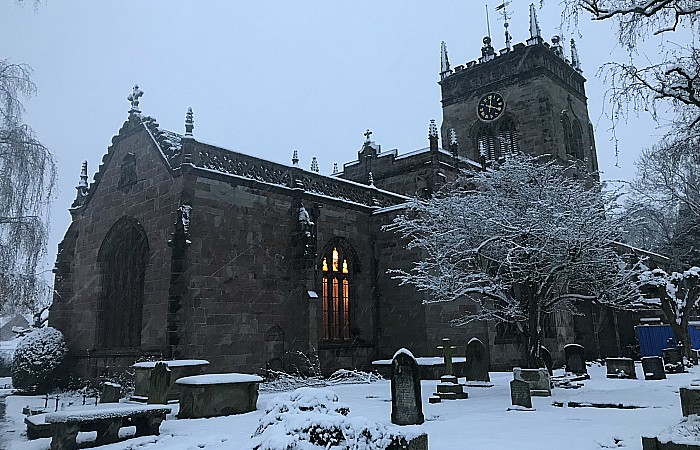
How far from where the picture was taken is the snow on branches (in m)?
15.5

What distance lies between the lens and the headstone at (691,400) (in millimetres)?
9203

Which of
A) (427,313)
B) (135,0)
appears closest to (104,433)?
(135,0)

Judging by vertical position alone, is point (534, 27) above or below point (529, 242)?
above

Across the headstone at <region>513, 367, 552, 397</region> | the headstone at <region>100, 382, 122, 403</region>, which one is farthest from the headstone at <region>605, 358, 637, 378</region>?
the headstone at <region>100, 382, 122, 403</region>

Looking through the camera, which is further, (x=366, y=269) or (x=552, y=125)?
(x=552, y=125)

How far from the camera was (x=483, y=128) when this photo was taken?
124 feet

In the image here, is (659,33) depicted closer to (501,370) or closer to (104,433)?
(104,433)

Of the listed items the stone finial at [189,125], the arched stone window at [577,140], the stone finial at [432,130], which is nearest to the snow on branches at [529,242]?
the stone finial at [189,125]

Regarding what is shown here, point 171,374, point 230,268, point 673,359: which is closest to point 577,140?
point 673,359

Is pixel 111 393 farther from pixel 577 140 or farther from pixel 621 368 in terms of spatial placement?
pixel 577 140

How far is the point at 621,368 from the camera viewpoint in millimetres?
20156

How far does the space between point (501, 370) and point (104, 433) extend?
706 inches

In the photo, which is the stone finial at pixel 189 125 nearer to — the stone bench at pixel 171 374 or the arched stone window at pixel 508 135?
the stone bench at pixel 171 374

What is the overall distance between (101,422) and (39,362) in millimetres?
11092
